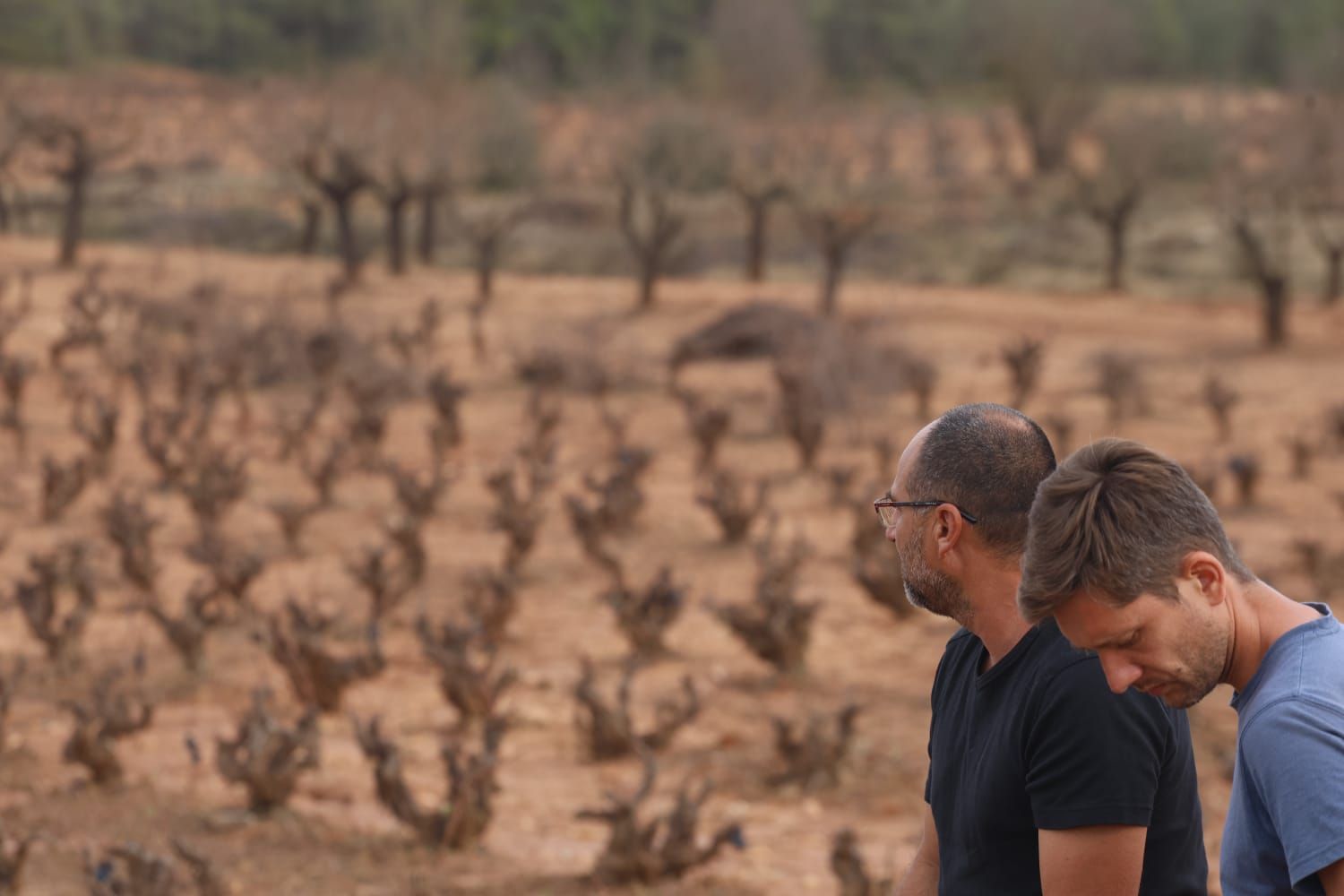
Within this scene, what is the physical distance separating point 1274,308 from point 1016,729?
60.8 feet

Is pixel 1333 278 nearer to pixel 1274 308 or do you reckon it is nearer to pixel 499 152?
pixel 1274 308

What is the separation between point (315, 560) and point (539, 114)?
38.3 meters

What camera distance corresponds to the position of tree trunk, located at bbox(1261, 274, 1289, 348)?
19312mm

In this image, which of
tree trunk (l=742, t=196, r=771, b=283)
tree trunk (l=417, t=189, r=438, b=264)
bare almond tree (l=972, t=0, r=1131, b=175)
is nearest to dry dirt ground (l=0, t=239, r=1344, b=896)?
tree trunk (l=742, t=196, r=771, b=283)

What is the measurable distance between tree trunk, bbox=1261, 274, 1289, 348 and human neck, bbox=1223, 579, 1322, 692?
18609mm

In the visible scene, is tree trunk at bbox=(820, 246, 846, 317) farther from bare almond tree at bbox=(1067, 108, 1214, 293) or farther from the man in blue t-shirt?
the man in blue t-shirt

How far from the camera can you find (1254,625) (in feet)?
6.27

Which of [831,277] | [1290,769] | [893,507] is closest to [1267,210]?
[831,277]

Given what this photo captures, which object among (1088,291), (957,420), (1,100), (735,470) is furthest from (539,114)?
(957,420)

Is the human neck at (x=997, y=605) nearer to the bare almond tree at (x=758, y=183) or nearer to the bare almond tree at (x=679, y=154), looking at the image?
the bare almond tree at (x=758, y=183)

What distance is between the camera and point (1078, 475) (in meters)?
1.93

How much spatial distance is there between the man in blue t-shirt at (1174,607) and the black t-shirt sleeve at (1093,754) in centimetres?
19

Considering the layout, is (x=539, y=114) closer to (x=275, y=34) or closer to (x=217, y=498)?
(x=275, y=34)

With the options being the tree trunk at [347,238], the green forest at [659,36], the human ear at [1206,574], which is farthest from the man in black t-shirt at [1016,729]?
the green forest at [659,36]
